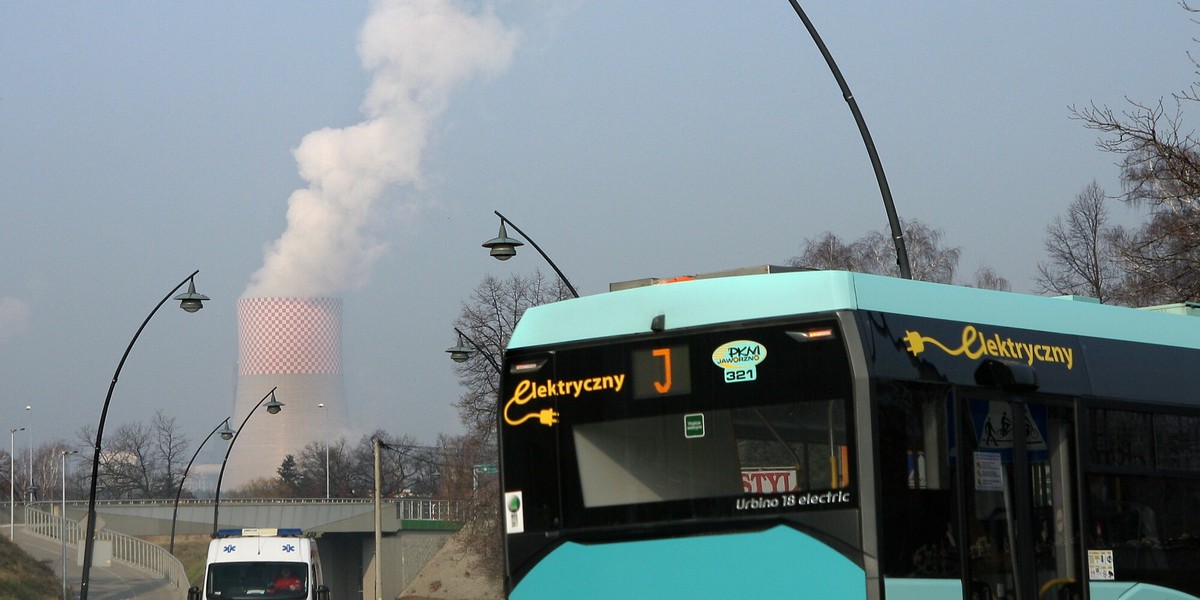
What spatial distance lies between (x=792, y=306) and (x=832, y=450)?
2.86 ft

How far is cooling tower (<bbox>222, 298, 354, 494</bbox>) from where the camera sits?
126 m

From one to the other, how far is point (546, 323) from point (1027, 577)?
124 inches

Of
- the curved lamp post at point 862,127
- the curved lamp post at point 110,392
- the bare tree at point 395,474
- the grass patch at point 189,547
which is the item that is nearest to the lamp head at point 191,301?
the curved lamp post at point 110,392

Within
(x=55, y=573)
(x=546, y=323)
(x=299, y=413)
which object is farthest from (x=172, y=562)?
(x=299, y=413)

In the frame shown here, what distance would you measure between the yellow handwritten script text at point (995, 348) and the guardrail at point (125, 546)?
161 ft

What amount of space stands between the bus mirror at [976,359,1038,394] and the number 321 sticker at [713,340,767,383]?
1.32 m

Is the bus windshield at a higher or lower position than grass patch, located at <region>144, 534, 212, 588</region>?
higher

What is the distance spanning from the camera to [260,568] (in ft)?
85.7

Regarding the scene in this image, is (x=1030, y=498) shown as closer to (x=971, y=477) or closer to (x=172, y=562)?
(x=971, y=477)

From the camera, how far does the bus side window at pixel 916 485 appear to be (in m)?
7.63

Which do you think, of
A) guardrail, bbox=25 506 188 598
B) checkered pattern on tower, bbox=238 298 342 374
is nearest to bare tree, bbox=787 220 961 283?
guardrail, bbox=25 506 188 598

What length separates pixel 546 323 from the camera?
30.3 feet

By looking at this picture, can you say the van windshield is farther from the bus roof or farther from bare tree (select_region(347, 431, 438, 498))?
bare tree (select_region(347, 431, 438, 498))

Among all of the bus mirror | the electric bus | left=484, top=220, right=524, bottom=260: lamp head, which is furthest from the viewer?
left=484, top=220, right=524, bottom=260: lamp head
